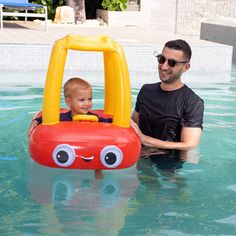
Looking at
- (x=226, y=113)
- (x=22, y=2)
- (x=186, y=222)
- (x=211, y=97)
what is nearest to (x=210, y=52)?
(x=211, y=97)

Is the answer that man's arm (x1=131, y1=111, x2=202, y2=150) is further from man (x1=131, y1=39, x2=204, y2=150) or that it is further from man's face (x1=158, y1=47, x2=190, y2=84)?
man's face (x1=158, y1=47, x2=190, y2=84)

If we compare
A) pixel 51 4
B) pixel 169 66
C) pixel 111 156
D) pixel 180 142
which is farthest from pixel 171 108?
pixel 51 4

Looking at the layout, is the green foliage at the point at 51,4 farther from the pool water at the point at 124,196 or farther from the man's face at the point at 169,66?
the man's face at the point at 169,66

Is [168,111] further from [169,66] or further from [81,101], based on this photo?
[81,101]

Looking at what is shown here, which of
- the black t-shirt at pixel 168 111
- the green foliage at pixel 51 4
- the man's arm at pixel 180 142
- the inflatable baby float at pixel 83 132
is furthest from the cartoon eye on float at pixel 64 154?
the green foliage at pixel 51 4

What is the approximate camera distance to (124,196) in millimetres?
4035

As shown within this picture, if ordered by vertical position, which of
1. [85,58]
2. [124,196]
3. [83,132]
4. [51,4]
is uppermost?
[51,4]

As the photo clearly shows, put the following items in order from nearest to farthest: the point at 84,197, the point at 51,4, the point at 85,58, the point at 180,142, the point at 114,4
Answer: the point at 84,197, the point at 180,142, the point at 85,58, the point at 114,4, the point at 51,4

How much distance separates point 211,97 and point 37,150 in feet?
16.4

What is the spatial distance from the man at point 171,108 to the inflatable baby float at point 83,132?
25 cm

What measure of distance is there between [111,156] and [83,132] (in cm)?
25

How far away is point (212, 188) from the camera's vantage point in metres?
4.34

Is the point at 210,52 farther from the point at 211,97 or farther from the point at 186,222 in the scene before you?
→ the point at 186,222

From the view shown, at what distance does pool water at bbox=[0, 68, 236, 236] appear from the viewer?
347 centimetres
